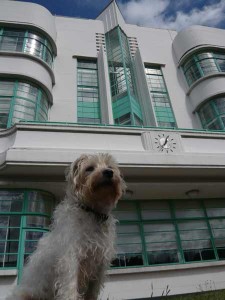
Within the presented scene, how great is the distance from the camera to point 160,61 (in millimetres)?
16859

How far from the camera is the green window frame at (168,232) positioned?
9.66 m

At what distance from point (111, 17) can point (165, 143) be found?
12530 mm

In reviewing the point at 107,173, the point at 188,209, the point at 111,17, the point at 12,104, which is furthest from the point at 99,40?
the point at 107,173

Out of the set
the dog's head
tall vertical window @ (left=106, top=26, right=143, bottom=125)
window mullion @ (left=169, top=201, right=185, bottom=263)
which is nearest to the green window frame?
window mullion @ (left=169, top=201, right=185, bottom=263)

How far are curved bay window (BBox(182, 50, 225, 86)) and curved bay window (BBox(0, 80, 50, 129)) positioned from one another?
28.5 feet

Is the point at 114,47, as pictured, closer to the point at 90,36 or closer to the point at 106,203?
the point at 90,36

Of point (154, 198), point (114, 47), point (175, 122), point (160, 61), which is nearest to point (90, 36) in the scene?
point (114, 47)

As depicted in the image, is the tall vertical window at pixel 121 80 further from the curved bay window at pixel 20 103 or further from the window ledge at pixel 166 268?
the window ledge at pixel 166 268

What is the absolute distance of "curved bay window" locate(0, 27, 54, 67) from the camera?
42.6 feet

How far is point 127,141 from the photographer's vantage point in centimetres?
973

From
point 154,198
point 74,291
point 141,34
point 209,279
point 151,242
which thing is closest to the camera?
point 74,291

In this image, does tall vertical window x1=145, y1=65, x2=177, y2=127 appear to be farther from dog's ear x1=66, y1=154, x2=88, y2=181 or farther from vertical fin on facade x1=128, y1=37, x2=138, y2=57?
dog's ear x1=66, y1=154, x2=88, y2=181

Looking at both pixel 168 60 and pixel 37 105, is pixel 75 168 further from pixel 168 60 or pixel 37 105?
pixel 168 60

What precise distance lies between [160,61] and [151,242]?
11.5 metres
